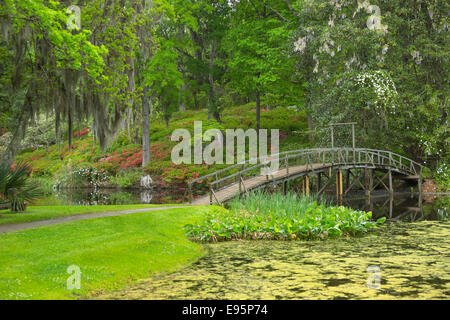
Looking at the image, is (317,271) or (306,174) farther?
(306,174)

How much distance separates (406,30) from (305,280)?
24788mm

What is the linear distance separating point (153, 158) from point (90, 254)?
27794 mm

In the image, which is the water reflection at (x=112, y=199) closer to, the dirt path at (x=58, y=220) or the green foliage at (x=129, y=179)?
the green foliage at (x=129, y=179)

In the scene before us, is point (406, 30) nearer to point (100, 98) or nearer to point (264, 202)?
point (264, 202)

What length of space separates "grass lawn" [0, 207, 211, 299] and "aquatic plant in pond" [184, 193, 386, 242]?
1.01 metres

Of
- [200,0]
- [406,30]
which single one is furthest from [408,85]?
[200,0]

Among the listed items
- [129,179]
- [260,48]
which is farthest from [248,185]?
[260,48]

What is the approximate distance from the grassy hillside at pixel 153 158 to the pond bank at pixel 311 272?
2153 centimetres

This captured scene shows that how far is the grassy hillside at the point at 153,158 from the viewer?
112ft

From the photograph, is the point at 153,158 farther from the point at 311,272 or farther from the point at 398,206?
the point at 311,272

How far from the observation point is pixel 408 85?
95.9ft

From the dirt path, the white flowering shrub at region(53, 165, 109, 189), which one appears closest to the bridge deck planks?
the dirt path

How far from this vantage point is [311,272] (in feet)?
29.7

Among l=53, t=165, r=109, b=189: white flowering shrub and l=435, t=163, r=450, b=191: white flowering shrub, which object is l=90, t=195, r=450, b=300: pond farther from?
l=53, t=165, r=109, b=189: white flowering shrub
